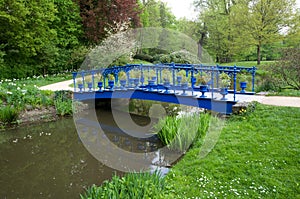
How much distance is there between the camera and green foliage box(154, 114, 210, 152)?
6.62 metres

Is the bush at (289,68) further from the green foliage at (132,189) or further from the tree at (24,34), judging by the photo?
the tree at (24,34)

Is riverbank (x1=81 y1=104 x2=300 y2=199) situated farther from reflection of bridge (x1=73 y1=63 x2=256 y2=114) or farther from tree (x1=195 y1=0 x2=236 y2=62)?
tree (x1=195 y1=0 x2=236 y2=62)

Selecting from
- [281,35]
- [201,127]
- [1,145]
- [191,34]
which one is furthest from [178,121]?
[191,34]

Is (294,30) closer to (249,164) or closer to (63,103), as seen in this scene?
(63,103)

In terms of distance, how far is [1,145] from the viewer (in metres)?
8.20

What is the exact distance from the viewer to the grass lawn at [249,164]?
13.8 ft

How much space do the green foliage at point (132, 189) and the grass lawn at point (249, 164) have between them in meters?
0.23

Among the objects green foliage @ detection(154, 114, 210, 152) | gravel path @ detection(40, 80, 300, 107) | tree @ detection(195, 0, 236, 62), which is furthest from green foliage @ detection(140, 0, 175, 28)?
green foliage @ detection(154, 114, 210, 152)

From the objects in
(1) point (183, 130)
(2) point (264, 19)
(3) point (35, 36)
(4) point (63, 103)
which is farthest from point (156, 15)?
(1) point (183, 130)

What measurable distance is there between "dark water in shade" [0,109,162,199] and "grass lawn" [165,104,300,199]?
1955mm

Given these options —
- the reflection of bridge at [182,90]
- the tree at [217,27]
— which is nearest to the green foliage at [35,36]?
the reflection of bridge at [182,90]

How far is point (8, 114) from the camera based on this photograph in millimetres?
9797

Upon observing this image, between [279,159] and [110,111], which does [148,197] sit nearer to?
[279,159]

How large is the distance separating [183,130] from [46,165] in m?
3.40
